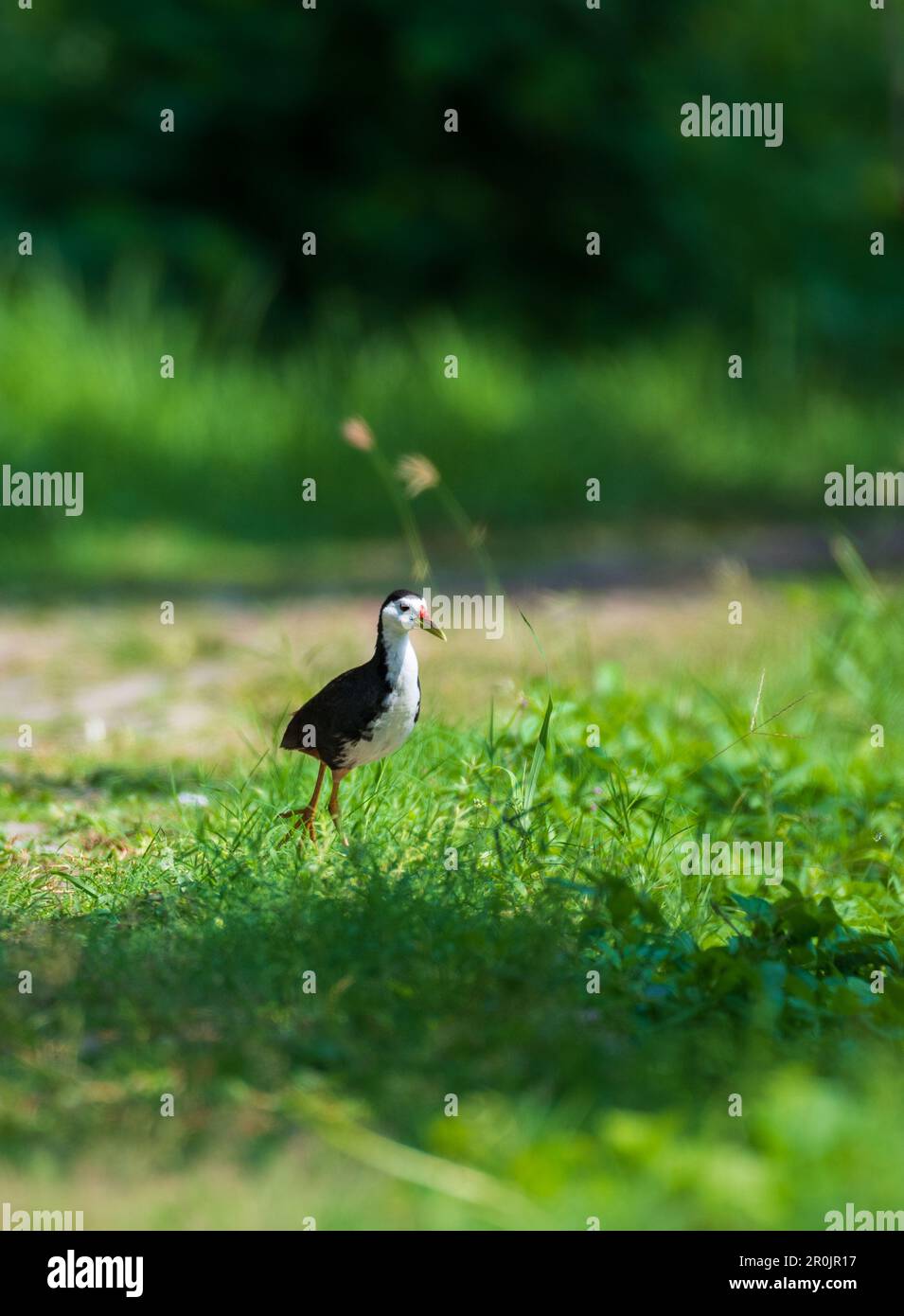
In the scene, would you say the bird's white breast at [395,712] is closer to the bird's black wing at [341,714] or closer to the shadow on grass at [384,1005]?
the bird's black wing at [341,714]

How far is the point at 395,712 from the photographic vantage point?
405cm

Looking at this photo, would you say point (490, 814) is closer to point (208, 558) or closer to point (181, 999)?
point (181, 999)

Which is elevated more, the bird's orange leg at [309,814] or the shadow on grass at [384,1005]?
the bird's orange leg at [309,814]

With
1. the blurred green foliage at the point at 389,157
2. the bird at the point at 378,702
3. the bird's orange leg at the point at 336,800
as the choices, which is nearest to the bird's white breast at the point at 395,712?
the bird at the point at 378,702

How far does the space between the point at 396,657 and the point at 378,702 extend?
13cm

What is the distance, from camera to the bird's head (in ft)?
13.4

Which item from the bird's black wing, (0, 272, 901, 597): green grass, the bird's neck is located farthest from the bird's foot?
(0, 272, 901, 597): green grass

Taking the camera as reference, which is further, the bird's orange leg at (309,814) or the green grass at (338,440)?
the green grass at (338,440)

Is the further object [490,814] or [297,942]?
[490,814]

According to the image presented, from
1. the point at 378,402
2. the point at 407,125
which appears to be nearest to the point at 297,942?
the point at 378,402

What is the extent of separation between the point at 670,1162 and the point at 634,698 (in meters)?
3.15

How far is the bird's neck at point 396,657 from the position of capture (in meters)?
4.08

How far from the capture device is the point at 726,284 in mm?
16938

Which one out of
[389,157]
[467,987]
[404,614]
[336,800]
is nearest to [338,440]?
[389,157]
